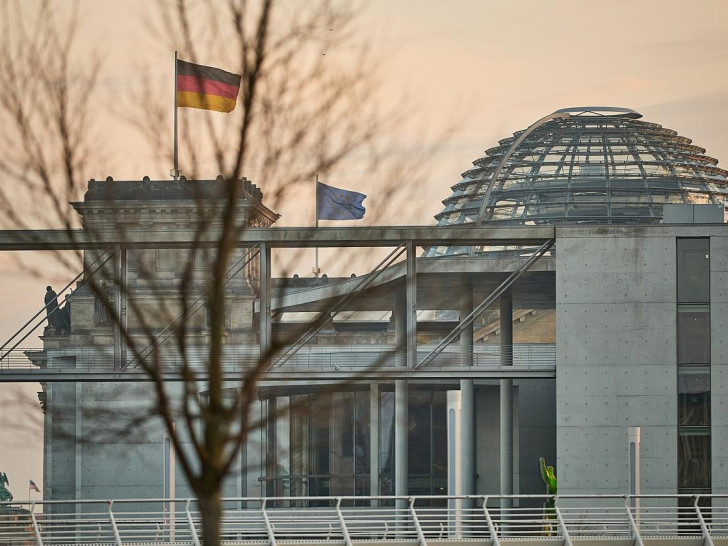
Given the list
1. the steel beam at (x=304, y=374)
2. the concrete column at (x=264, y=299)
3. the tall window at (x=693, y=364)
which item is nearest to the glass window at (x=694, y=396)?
the tall window at (x=693, y=364)

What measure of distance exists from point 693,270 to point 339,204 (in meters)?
12.7

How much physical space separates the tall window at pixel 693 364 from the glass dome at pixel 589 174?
20312mm

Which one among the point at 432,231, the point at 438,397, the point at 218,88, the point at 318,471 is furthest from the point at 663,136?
the point at 218,88

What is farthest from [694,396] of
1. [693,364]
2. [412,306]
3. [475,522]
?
[412,306]

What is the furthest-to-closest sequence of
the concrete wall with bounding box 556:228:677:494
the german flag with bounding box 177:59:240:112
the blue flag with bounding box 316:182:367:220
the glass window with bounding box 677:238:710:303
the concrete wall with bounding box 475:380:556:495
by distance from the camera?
the concrete wall with bounding box 475:380:556:495, the blue flag with bounding box 316:182:367:220, the glass window with bounding box 677:238:710:303, the concrete wall with bounding box 556:228:677:494, the german flag with bounding box 177:59:240:112

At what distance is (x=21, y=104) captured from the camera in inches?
573

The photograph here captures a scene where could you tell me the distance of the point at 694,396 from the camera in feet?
120

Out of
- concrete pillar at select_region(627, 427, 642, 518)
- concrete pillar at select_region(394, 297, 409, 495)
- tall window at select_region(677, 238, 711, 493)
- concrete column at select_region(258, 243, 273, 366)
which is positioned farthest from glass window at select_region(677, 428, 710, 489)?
concrete column at select_region(258, 243, 273, 366)

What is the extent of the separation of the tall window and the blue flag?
36.3 ft

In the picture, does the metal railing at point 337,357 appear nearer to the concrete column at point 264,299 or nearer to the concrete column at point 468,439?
the concrete column at point 468,439

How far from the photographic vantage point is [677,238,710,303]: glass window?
1447 inches

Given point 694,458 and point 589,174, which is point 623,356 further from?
point 589,174

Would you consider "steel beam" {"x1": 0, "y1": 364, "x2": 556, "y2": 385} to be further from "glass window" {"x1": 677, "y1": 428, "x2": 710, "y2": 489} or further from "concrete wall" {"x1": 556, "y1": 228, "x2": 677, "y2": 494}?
"glass window" {"x1": 677, "y1": 428, "x2": 710, "y2": 489}

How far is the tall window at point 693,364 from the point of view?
1442 inches
